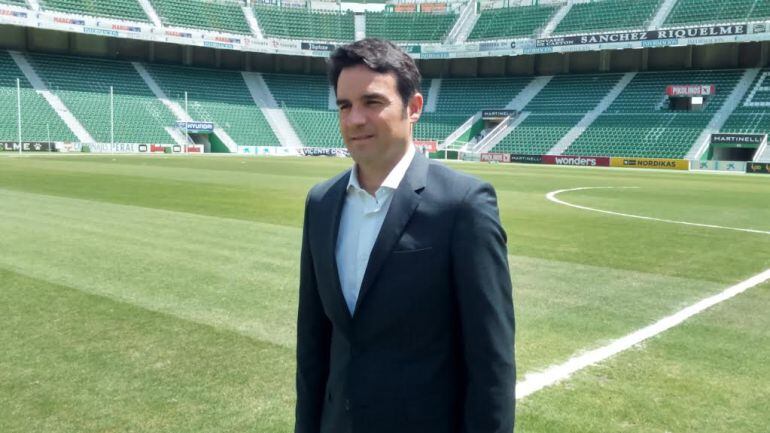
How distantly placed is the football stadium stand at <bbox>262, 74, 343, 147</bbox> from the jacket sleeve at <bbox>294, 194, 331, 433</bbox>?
62928 mm

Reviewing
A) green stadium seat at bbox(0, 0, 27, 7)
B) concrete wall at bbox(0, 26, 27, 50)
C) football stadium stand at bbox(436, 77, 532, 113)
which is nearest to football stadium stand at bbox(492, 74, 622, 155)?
football stadium stand at bbox(436, 77, 532, 113)

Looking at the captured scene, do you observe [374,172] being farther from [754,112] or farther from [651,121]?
[651,121]

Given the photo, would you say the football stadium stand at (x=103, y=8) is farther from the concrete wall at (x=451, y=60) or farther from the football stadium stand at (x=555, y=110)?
the football stadium stand at (x=555, y=110)

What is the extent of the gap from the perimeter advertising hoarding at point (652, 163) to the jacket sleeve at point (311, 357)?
163 ft

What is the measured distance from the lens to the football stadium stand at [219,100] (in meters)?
64.6

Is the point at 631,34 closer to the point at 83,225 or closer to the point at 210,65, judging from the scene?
the point at 210,65

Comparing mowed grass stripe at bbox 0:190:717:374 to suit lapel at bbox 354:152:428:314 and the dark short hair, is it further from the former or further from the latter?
the dark short hair

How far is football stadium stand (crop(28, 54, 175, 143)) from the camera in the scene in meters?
57.0

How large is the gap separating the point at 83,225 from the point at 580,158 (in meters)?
45.1

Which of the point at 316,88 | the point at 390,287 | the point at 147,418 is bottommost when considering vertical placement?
the point at 147,418

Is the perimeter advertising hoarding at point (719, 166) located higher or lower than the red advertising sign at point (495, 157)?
lower

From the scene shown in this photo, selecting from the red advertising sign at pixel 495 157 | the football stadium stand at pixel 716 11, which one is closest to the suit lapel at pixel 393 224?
the red advertising sign at pixel 495 157

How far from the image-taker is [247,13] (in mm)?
73938

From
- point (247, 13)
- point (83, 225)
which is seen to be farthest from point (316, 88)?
point (83, 225)
